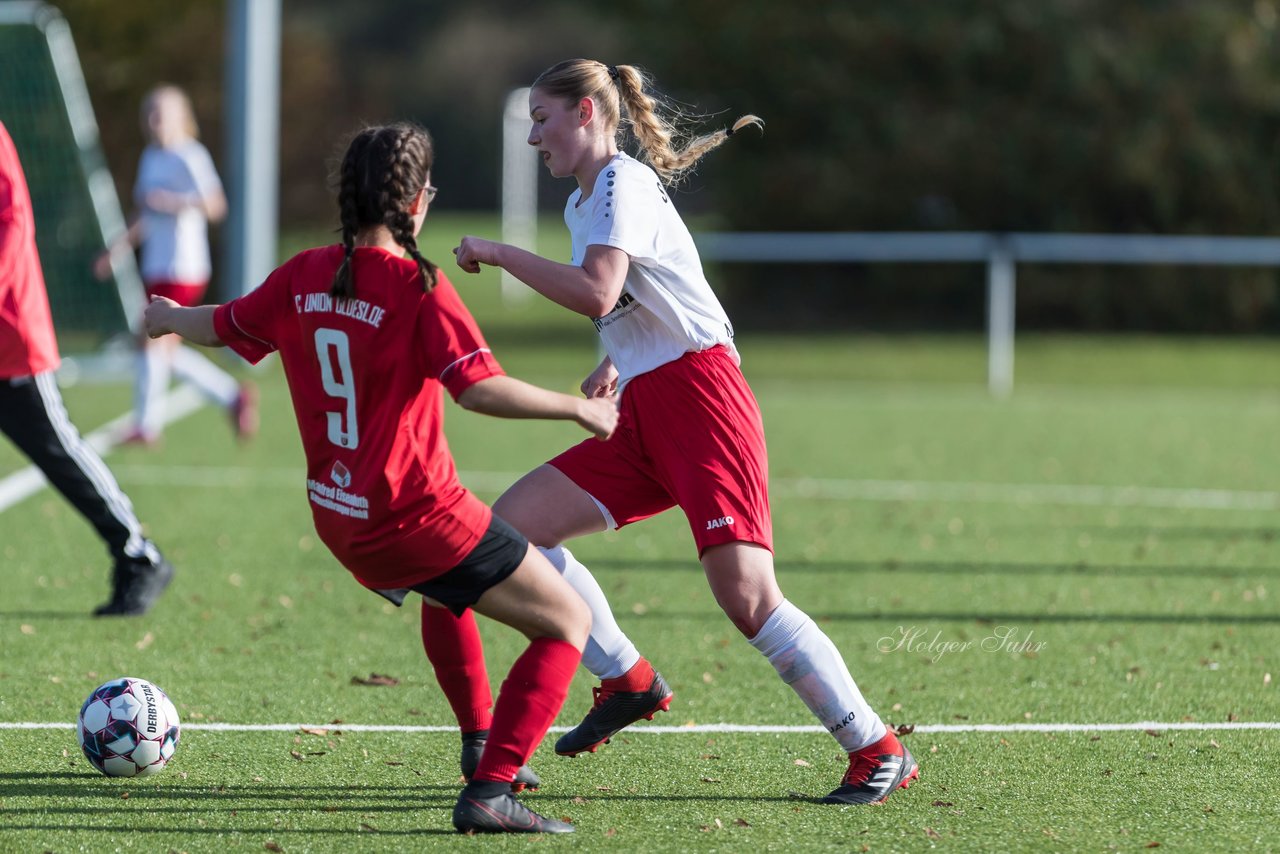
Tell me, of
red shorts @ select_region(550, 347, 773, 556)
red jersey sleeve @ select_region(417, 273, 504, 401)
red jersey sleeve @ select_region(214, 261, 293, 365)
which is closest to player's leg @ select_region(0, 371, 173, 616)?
red jersey sleeve @ select_region(214, 261, 293, 365)

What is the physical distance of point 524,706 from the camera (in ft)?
13.0

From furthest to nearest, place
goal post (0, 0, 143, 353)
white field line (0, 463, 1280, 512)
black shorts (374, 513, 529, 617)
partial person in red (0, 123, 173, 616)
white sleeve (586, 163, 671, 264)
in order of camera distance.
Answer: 1. goal post (0, 0, 143, 353)
2. white field line (0, 463, 1280, 512)
3. partial person in red (0, 123, 173, 616)
4. white sleeve (586, 163, 671, 264)
5. black shorts (374, 513, 529, 617)

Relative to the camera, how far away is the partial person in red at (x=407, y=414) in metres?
3.69

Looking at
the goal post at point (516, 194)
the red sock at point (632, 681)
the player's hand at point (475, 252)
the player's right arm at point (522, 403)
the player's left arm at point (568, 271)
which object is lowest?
the goal post at point (516, 194)

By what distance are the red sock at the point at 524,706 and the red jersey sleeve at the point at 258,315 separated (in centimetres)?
95

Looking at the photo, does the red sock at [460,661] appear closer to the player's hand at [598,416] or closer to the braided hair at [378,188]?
the player's hand at [598,416]

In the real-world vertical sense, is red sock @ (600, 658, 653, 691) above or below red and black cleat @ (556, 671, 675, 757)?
above

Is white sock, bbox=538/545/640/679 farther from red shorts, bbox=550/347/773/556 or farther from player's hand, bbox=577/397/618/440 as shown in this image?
player's hand, bbox=577/397/618/440

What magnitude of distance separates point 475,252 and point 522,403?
0.43m

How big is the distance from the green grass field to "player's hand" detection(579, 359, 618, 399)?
1.02 meters

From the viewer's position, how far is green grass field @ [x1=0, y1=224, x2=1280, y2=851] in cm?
414

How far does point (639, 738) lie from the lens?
4.95m

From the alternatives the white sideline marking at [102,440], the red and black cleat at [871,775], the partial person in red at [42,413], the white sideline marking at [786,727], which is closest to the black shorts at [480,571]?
the red and black cleat at [871,775]

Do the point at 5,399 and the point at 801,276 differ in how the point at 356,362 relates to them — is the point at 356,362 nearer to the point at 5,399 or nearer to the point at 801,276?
the point at 5,399
